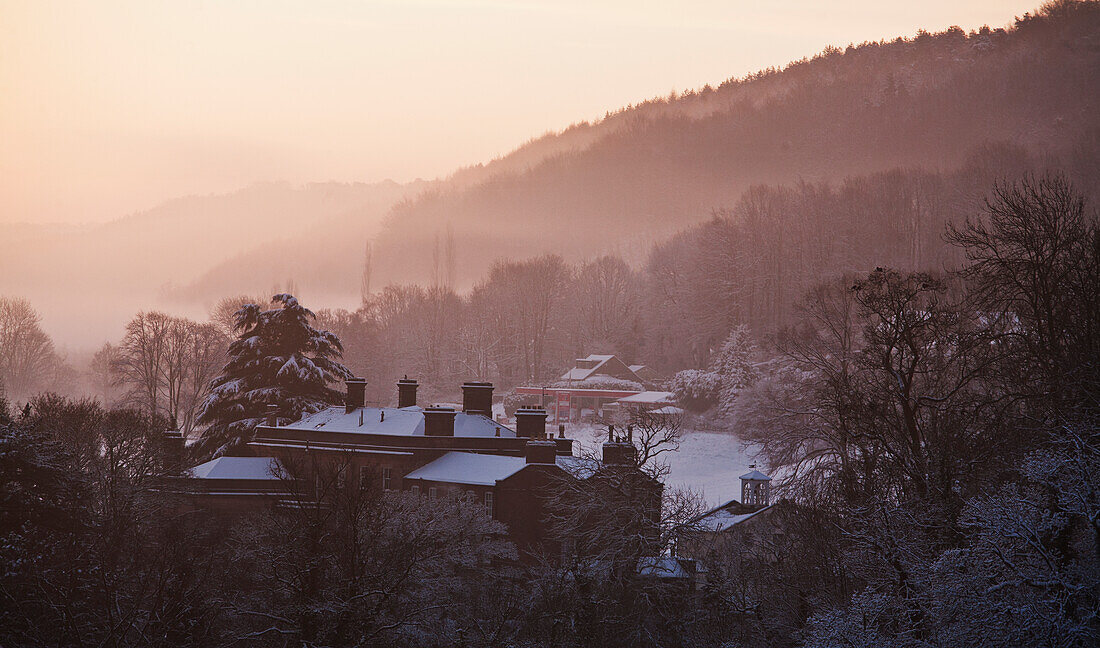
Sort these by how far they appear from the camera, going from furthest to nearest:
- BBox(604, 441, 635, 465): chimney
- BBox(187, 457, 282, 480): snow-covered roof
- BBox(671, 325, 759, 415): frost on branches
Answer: BBox(671, 325, 759, 415): frost on branches
BBox(187, 457, 282, 480): snow-covered roof
BBox(604, 441, 635, 465): chimney

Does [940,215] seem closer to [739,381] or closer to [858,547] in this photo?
[739,381]

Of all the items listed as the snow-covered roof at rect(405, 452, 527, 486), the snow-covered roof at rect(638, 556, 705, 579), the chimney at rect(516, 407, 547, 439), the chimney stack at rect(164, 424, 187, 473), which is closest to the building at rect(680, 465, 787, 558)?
the snow-covered roof at rect(638, 556, 705, 579)

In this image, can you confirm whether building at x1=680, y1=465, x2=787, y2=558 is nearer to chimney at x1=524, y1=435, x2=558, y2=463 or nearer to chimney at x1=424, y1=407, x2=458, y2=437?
chimney at x1=524, y1=435, x2=558, y2=463

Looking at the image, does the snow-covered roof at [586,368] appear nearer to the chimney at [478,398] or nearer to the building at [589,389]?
the building at [589,389]

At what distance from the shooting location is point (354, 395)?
48281 millimetres

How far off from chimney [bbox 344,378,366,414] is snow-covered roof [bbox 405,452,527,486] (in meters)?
7.52

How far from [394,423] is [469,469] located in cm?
605

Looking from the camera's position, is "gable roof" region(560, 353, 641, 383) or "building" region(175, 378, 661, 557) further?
"gable roof" region(560, 353, 641, 383)

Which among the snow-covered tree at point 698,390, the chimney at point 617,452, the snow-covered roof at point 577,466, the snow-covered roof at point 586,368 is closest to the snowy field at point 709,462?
the snow-covered tree at point 698,390

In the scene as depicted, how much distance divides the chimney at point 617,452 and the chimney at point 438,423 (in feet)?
29.7

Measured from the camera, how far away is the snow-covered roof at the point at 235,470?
41.8m

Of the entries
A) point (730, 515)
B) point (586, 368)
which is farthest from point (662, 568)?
point (586, 368)

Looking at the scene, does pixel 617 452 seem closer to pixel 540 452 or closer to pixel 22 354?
pixel 540 452

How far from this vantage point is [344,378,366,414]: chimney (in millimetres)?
47469
